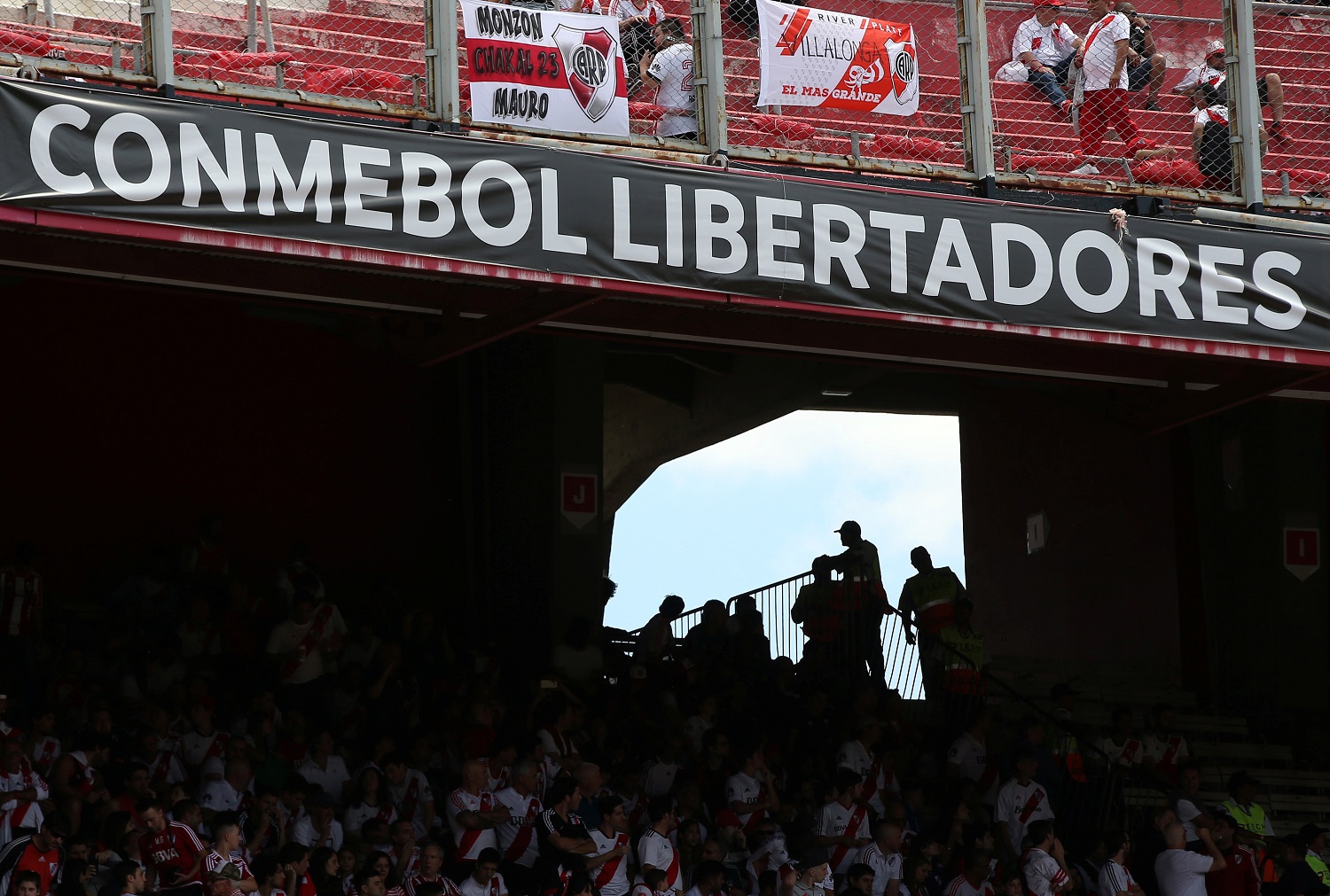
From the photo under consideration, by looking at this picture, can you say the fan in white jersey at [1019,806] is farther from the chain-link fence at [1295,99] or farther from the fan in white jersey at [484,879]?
the chain-link fence at [1295,99]

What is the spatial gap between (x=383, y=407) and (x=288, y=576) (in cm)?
435

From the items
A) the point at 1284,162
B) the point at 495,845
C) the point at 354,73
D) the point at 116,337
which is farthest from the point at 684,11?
the point at 116,337

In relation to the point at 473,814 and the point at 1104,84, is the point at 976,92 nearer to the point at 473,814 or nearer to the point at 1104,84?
the point at 1104,84

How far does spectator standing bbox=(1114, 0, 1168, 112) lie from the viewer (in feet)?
42.6

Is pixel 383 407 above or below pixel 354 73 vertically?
below

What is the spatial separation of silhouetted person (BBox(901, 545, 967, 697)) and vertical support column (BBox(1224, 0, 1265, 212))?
5563 mm

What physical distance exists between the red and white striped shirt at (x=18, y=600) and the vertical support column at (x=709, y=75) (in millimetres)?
6842

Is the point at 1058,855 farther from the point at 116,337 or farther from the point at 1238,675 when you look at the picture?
the point at 116,337

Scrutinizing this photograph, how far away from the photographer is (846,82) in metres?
12.1

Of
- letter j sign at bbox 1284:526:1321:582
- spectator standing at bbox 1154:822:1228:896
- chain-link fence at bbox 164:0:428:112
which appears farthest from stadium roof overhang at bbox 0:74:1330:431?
letter j sign at bbox 1284:526:1321:582

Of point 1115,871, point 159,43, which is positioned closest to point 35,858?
point 159,43

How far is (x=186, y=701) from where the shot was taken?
Result: 45.5 ft

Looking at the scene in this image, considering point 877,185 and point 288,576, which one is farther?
point 288,576

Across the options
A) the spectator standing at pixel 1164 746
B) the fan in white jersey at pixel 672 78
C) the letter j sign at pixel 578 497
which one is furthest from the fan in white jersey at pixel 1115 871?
the fan in white jersey at pixel 672 78
